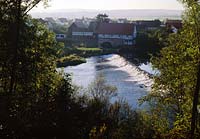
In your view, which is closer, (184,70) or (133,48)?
(184,70)

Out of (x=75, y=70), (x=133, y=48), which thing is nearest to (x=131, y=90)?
(x=75, y=70)

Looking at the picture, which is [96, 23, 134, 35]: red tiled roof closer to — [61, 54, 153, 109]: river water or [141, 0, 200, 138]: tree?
[61, 54, 153, 109]: river water

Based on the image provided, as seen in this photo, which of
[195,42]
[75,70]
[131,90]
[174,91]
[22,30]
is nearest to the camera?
[195,42]

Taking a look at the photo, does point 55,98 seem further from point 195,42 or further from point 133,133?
point 195,42

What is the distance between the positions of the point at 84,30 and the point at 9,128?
198 feet

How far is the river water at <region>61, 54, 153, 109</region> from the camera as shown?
92.5 feet

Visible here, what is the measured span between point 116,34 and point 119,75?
25.2 metres

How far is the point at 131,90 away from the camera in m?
29.2

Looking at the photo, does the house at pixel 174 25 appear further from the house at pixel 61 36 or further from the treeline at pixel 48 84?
the treeline at pixel 48 84

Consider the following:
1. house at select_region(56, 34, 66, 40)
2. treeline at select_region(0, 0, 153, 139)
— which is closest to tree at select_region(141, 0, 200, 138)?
treeline at select_region(0, 0, 153, 139)

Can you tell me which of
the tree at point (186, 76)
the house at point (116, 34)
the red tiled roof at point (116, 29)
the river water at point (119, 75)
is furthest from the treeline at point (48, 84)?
the red tiled roof at point (116, 29)

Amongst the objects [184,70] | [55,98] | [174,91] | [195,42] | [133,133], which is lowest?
[133,133]

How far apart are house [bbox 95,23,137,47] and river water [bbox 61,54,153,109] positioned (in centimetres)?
1158

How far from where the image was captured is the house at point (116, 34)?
59.6 metres
